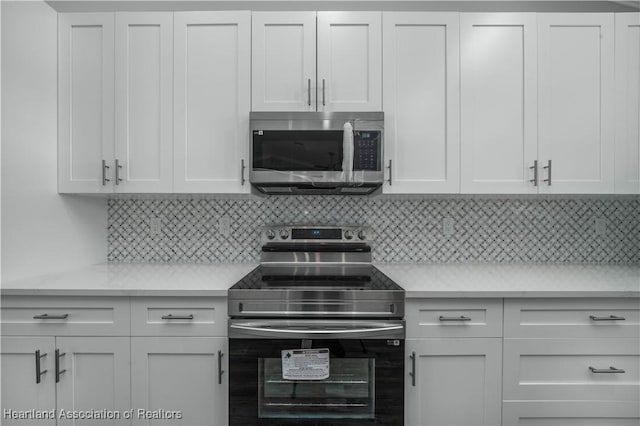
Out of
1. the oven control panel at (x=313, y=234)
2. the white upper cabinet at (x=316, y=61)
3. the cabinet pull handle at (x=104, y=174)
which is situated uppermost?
the white upper cabinet at (x=316, y=61)

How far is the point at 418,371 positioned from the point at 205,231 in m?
1.44

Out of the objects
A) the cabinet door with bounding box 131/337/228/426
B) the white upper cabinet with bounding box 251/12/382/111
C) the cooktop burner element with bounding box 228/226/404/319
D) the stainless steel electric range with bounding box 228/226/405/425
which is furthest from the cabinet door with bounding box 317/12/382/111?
the cabinet door with bounding box 131/337/228/426

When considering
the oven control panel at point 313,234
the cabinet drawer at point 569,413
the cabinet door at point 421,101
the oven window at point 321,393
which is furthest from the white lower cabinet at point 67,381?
the cabinet drawer at point 569,413

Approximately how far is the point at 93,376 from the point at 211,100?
1.39m

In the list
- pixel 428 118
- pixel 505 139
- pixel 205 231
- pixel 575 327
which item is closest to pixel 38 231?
pixel 205 231

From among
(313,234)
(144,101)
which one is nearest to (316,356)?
(313,234)

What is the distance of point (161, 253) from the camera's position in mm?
2348

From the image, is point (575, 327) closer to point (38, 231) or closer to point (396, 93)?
point (396, 93)

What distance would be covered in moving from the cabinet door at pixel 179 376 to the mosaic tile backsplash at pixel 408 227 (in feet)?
2.49

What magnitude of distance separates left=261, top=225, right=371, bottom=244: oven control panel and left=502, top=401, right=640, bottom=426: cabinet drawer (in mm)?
1094

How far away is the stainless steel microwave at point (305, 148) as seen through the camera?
75.6 inches

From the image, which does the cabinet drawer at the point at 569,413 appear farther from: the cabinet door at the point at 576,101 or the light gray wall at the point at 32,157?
the light gray wall at the point at 32,157

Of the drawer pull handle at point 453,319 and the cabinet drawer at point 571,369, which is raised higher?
the drawer pull handle at point 453,319

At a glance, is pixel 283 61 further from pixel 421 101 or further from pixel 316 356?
pixel 316 356
